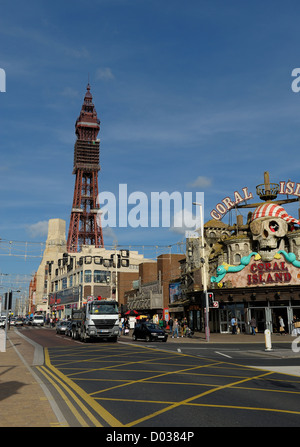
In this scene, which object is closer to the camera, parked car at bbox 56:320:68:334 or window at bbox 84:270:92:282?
parked car at bbox 56:320:68:334

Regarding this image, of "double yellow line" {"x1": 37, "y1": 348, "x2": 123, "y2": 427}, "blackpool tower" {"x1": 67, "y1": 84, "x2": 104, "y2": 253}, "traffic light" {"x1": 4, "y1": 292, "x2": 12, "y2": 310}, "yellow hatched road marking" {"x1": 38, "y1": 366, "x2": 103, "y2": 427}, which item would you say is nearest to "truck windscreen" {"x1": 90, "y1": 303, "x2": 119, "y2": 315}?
"traffic light" {"x1": 4, "y1": 292, "x2": 12, "y2": 310}

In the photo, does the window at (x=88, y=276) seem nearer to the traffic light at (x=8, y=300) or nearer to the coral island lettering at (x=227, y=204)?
the coral island lettering at (x=227, y=204)

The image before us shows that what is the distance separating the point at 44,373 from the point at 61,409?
657 centimetres

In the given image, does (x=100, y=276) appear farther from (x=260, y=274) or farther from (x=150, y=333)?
(x=150, y=333)

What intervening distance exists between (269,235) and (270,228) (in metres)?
0.91

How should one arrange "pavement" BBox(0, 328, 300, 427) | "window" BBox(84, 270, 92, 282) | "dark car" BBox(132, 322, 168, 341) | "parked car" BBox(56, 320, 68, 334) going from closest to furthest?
1. "pavement" BBox(0, 328, 300, 427)
2. "dark car" BBox(132, 322, 168, 341)
3. "parked car" BBox(56, 320, 68, 334)
4. "window" BBox(84, 270, 92, 282)

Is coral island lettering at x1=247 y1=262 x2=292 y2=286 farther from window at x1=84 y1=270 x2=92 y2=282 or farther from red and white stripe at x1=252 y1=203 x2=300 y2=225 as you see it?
window at x1=84 y1=270 x2=92 y2=282

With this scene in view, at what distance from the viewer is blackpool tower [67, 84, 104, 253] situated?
130 metres

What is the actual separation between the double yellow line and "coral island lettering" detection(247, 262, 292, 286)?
29.2 metres

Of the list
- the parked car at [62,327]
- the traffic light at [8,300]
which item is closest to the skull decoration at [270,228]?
the parked car at [62,327]
